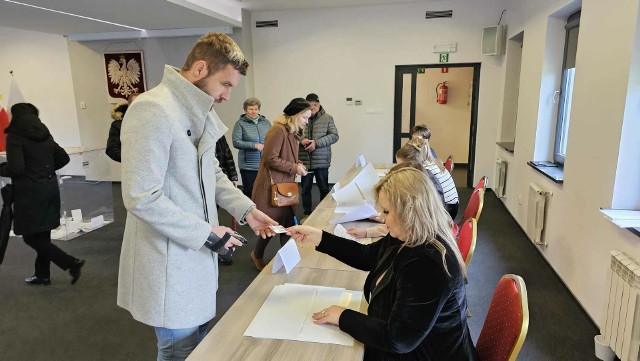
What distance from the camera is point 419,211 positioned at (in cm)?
125

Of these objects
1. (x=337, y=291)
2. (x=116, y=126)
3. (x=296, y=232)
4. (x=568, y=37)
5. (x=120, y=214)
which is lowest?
(x=120, y=214)

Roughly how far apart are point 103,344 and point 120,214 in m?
3.25

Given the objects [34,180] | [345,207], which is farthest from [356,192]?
[34,180]

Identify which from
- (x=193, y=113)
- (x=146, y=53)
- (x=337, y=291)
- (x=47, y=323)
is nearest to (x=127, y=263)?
(x=193, y=113)

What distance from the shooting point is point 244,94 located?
6.47 meters

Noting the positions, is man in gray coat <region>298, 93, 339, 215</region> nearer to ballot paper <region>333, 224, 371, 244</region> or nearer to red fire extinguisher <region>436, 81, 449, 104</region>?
ballot paper <region>333, 224, 371, 244</region>

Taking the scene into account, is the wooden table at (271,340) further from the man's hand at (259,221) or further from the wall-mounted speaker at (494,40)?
the wall-mounted speaker at (494,40)

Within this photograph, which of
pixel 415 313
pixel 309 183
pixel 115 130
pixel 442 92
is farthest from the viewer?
pixel 442 92

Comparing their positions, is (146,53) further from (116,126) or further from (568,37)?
(568,37)

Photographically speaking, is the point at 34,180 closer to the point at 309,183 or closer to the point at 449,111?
the point at 309,183

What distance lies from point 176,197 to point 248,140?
10.9ft

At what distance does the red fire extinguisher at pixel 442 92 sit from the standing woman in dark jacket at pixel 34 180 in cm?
648

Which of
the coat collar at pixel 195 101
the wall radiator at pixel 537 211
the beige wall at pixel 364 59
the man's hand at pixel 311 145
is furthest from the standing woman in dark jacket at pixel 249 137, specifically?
the coat collar at pixel 195 101

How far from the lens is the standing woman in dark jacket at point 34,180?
314cm
